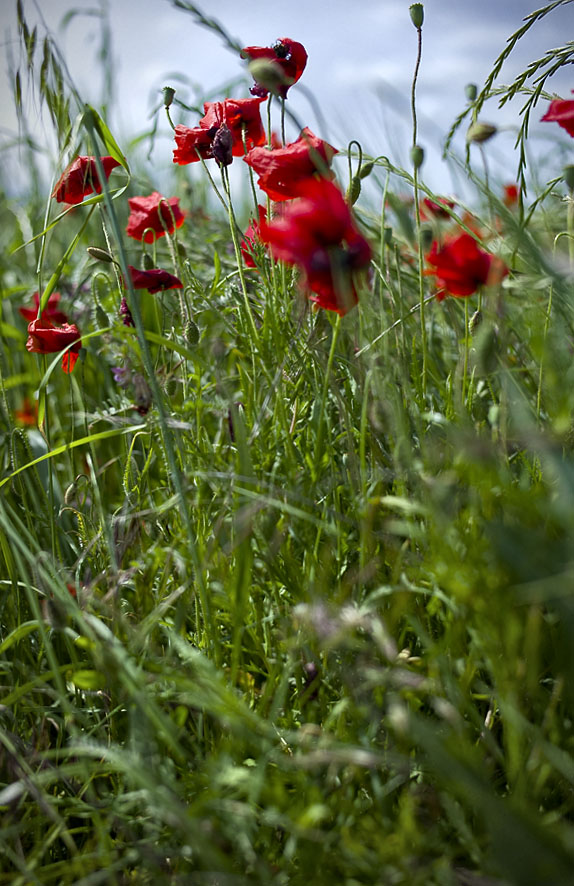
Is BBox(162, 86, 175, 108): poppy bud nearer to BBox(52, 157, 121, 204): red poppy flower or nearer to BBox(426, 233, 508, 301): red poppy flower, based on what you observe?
BBox(52, 157, 121, 204): red poppy flower

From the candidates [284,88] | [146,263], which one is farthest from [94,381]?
[284,88]

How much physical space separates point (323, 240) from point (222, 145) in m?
0.37

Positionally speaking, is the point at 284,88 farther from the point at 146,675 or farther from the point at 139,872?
the point at 139,872

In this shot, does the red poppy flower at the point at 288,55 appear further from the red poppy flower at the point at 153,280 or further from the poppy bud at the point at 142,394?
the poppy bud at the point at 142,394

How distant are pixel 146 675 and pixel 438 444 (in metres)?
0.43

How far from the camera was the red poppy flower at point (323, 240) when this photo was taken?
570 mm

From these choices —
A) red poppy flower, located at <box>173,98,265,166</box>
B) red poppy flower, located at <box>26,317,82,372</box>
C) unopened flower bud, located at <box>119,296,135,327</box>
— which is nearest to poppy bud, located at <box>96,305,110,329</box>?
unopened flower bud, located at <box>119,296,135,327</box>

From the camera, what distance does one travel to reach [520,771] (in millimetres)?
530

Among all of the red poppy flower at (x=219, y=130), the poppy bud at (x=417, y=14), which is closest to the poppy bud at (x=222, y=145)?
the red poppy flower at (x=219, y=130)

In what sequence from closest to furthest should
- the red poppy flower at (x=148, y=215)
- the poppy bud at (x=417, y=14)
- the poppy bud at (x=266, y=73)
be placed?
the poppy bud at (x=266, y=73)
the poppy bud at (x=417, y=14)
the red poppy flower at (x=148, y=215)

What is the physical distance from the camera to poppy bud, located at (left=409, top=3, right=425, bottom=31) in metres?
0.79

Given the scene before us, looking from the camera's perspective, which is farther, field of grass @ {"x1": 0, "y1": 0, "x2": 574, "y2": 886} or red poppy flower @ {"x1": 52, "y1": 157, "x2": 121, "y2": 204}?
red poppy flower @ {"x1": 52, "y1": 157, "x2": 121, "y2": 204}

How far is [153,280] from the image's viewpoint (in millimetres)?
957

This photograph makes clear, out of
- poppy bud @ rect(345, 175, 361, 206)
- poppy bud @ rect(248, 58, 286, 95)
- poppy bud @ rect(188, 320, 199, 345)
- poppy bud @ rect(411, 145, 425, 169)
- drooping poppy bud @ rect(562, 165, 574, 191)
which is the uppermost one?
poppy bud @ rect(248, 58, 286, 95)
